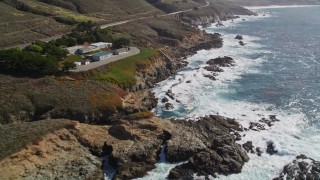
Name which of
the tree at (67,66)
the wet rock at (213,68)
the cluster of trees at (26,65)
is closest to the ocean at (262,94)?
the wet rock at (213,68)

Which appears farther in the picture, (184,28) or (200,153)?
(184,28)

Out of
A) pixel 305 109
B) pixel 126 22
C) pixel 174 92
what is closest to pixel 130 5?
pixel 126 22

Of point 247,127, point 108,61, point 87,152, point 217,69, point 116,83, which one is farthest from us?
point 217,69

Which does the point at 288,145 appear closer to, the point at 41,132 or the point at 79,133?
the point at 79,133

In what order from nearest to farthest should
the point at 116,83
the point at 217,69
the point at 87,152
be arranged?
1. the point at 87,152
2. the point at 116,83
3. the point at 217,69

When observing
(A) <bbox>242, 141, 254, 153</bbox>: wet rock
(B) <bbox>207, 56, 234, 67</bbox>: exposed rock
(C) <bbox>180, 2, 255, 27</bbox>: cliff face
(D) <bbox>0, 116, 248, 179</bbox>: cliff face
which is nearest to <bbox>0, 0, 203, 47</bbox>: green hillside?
(C) <bbox>180, 2, 255, 27</bbox>: cliff face

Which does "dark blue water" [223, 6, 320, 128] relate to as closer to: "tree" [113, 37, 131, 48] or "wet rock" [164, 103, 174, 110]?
"wet rock" [164, 103, 174, 110]
